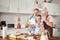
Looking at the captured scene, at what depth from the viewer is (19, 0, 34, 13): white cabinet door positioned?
1568 mm

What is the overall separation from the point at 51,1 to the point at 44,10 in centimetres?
12

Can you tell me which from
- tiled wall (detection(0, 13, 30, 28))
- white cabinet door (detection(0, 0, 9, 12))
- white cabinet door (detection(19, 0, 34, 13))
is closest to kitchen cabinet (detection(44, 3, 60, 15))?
white cabinet door (detection(19, 0, 34, 13))

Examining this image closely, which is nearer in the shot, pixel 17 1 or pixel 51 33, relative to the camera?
pixel 51 33

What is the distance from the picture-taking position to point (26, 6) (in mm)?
1592

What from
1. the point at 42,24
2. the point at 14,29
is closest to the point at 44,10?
the point at 42,24

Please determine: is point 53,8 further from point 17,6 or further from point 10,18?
point 10,18

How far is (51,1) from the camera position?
1.49 metres

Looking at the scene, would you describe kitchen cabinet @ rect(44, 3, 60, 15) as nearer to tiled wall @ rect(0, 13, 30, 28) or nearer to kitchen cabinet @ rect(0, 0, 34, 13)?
kitchen cabinet @ rect(0, 0, 34, 13)

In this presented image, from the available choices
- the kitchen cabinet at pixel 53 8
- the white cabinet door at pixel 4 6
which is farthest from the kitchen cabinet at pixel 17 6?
the kitchen cabinet at pixel 53 8

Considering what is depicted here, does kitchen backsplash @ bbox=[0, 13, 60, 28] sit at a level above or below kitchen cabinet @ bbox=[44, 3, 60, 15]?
Result: below

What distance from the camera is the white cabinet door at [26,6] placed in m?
1.57

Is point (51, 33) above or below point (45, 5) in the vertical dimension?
below

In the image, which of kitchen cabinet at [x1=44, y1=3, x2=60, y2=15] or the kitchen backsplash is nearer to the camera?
kitchen cabinet at [x1=44, y1=3, x2=60, y2=15]

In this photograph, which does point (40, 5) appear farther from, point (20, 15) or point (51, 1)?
point (20, 15)
